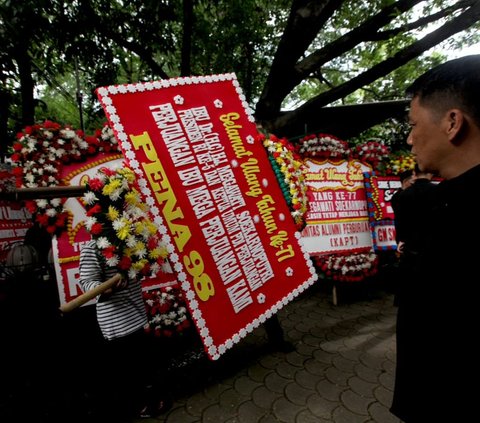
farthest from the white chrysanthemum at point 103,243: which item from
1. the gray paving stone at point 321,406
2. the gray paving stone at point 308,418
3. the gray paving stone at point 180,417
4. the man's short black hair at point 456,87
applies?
the gray paving stone at point 321,406

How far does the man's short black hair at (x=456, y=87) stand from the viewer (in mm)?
1039

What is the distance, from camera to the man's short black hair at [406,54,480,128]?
1.04 m

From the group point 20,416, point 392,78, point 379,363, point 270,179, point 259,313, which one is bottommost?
point 379,363

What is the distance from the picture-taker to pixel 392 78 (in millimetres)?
10094

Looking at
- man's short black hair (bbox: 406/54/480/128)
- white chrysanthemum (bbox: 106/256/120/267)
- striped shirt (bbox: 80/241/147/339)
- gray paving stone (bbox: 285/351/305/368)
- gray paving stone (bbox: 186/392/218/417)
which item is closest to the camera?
man's short black hair (bbox: 406/54/480/128)

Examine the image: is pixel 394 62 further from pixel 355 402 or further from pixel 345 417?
pixel 345 417

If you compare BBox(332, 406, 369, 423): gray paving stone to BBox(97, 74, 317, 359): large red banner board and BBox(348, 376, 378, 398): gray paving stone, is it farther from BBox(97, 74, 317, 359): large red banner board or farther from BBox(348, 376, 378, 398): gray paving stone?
BBox(97, 74, 317, 359): large red banner board

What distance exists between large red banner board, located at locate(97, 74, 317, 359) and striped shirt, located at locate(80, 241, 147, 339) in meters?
0.76

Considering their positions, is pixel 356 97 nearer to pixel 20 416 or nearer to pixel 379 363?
pixel 379 363

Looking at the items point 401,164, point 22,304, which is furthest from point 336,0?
point 22,304

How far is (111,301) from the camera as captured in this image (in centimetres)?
248

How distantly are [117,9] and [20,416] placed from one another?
6.74 metres

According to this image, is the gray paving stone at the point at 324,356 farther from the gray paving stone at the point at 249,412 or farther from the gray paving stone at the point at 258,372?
the gray paving stone at the point at 249,412

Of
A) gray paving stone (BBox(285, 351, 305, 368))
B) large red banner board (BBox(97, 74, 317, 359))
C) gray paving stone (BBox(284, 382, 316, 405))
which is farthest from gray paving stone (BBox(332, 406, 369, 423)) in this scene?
large red banner board (BBox(97, 74, 317, 359))
